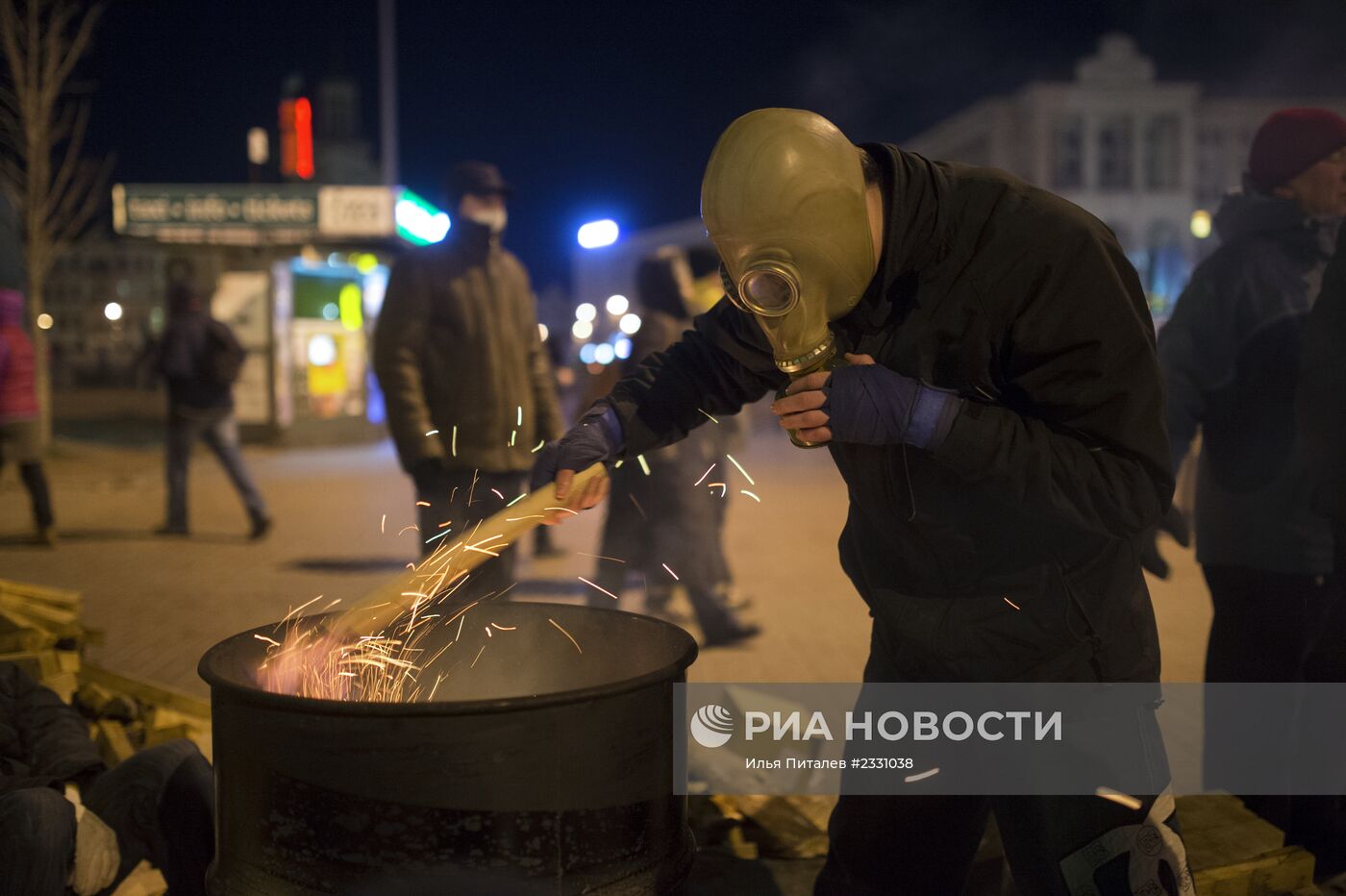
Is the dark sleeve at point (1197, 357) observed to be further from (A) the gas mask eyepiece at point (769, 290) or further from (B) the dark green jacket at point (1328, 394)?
(A) the gas mask eyepiece at point (769, 290)

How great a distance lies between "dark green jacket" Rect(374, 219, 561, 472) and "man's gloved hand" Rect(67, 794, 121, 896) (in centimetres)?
203

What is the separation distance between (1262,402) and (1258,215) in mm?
599

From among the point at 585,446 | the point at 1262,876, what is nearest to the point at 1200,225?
the point at 1262,876

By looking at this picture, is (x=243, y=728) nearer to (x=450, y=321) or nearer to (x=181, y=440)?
(x=450, y=321)

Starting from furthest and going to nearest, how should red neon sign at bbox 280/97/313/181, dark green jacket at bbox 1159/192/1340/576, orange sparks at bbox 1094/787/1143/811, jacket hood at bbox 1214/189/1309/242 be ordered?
1. red neon sign at bbox 280/97/313/181
2. jacket hood at bbox 1214/189/1309/242
3. dark green jacket at bbox 1159/192/1340/576
4. orange sparks at bbox 1094/787/1143/811

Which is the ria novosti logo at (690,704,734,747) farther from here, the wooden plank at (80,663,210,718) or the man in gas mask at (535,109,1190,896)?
the wooden plank at (80,663,210,718)

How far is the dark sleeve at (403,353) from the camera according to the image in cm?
479

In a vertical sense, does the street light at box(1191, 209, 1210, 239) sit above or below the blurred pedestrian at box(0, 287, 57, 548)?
above

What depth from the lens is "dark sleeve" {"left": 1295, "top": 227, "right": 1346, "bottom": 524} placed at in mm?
3225

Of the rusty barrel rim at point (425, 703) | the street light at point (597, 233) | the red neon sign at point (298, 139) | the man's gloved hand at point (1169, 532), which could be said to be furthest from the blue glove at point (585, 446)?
the red neon sign at point (298, 139)

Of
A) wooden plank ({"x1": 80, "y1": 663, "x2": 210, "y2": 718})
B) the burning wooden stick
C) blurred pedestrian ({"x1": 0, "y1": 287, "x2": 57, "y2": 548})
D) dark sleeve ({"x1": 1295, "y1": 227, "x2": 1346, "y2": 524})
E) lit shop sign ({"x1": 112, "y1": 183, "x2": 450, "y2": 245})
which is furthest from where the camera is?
lit shop sign ({"x1": 112, "y1": 183, "x2": 450, "y2": 245})

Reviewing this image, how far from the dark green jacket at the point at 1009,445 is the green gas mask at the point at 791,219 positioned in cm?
14

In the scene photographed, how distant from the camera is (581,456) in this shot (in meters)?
2.60

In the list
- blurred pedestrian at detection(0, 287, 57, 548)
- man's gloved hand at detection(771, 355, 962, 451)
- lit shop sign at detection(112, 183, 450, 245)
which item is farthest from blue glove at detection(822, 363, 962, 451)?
lit shop sign at detection(112, 183, 450, 245)
